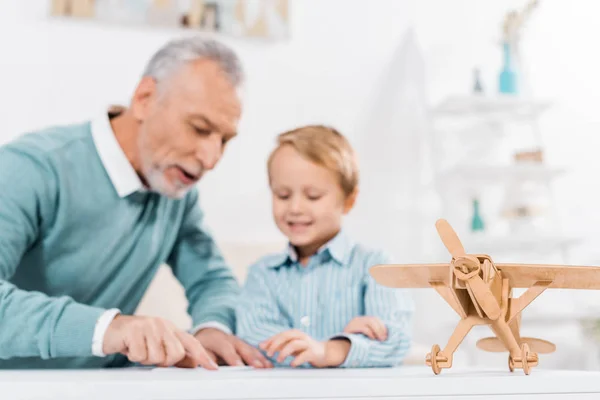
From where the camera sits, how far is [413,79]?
250 cm

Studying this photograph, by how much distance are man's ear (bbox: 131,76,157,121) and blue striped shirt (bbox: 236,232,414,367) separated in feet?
1.23

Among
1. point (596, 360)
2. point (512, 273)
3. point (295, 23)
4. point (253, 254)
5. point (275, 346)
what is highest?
point (295, 23)

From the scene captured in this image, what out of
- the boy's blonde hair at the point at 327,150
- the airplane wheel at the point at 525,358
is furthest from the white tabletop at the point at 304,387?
the boy's blonde hair at the point at 327,150

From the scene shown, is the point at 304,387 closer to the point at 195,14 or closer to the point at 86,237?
the point at 86,237

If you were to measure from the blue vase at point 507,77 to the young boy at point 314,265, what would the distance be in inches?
52.7

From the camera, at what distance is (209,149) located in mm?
1257

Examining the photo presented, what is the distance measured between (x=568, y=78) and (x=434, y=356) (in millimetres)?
2080

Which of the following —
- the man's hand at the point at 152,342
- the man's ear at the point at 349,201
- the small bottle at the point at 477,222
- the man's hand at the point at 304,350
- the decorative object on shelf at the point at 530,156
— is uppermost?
the man's ear at the point at 349,201

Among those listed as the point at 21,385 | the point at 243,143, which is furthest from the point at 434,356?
the point at 243,143

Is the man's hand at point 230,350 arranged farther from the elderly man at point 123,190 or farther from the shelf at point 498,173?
the shelf at point 498,173

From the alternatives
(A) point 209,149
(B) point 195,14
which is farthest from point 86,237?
(B) point 195,14

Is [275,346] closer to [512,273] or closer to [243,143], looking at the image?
[512,273]

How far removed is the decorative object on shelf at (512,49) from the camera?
2396 millimetres

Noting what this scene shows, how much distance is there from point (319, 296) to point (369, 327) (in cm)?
15
